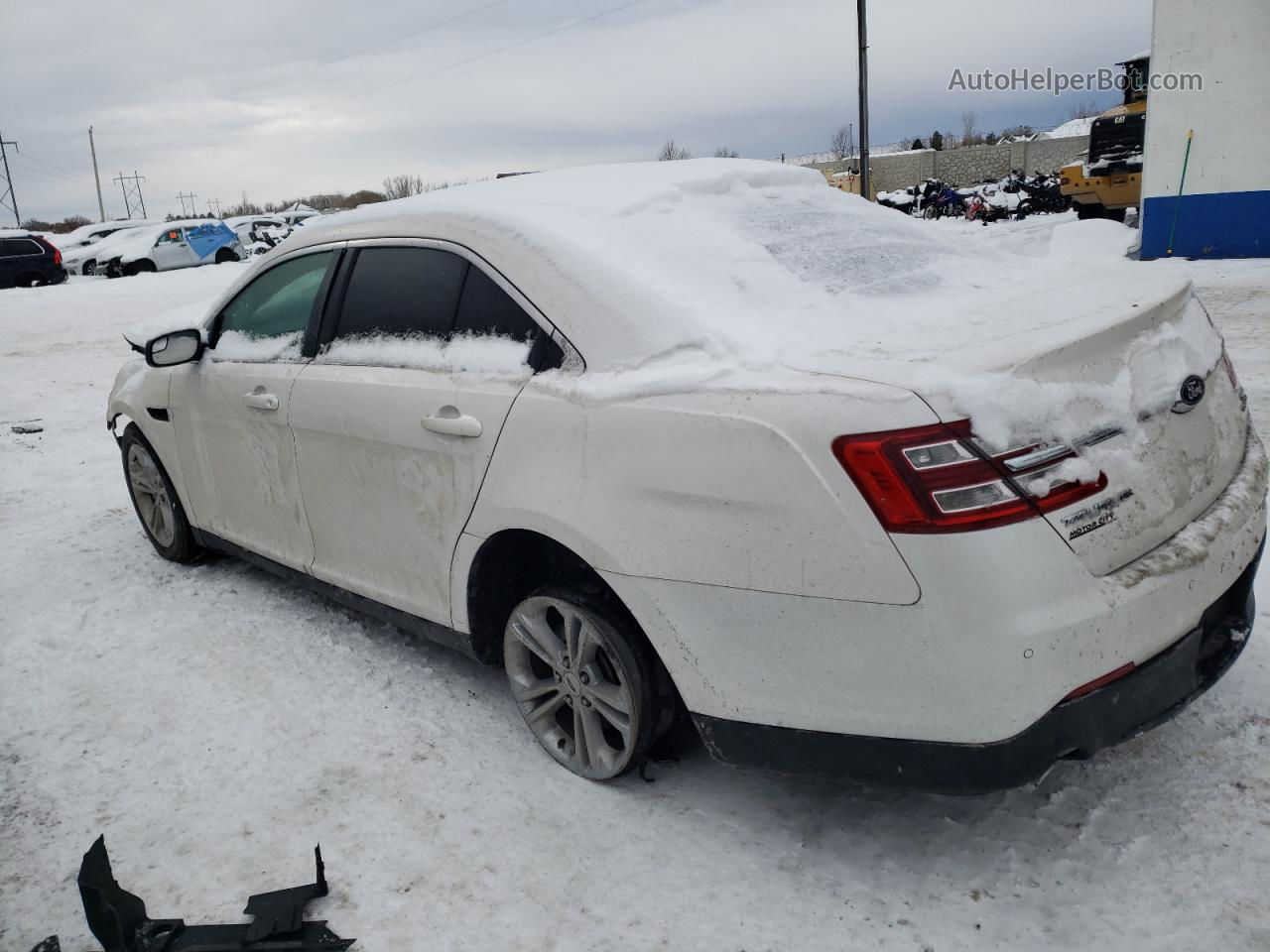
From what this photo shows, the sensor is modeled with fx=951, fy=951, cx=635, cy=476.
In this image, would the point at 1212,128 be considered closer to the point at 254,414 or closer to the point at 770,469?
the point at 254,414

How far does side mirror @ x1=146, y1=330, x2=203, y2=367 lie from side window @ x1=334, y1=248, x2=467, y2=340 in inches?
40.5

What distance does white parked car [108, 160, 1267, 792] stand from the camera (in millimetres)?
1872

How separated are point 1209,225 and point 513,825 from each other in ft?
47.0

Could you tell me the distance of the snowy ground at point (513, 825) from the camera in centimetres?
213

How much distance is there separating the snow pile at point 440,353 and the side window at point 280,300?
0.28 m

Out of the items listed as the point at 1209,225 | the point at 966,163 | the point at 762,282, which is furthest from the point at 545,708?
the point at 966,163

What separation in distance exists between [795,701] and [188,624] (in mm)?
2894

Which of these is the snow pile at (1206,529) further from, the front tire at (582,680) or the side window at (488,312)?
the side window at (488,312)

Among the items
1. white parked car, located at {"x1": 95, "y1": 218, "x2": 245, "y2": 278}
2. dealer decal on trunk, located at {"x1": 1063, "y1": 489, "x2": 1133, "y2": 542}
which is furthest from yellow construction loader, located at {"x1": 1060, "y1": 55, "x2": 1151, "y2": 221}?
white parked car, located at {"x1": 95, "y1": 218, "x2": 245, "y2": 278}

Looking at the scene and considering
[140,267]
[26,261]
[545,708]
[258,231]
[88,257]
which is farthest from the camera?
[258,231]

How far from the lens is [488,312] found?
2.73 metres

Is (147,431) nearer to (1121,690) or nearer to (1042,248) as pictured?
(1121,690)

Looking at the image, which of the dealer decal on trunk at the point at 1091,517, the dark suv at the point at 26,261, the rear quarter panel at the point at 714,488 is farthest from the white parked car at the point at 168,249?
the dealer decal on trunk at the point at 1091,517

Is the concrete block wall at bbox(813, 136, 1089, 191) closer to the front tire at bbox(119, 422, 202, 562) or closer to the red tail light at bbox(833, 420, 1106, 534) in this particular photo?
the front tire at bbox(119, 422, 202, 562)
